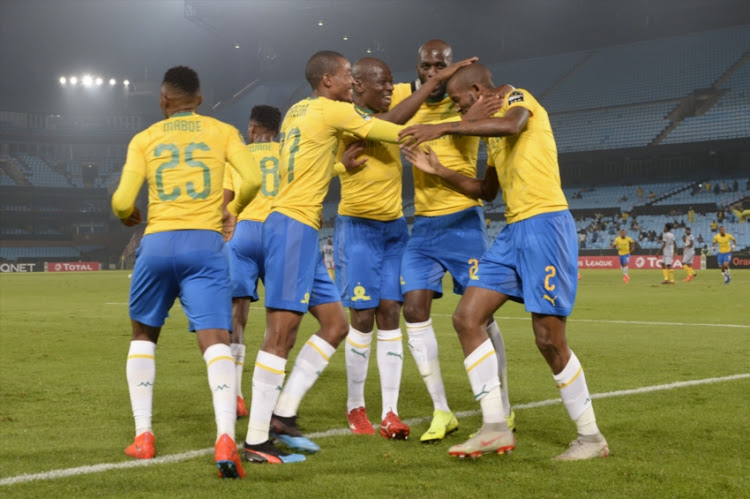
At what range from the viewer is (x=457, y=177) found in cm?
525

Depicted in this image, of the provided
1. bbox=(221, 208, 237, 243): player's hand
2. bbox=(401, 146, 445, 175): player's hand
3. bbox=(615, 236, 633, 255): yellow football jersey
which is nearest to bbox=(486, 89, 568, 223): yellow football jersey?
bbox=(401, 146, 445, 175): player's hand

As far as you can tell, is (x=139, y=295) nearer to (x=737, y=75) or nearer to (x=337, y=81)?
(x=337, y=81)

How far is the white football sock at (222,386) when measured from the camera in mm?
4086

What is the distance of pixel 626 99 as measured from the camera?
4994 cm

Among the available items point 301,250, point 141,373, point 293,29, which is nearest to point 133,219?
point 141,373

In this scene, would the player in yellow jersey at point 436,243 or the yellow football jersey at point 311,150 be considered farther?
the player in yellow jersey at point 436,243

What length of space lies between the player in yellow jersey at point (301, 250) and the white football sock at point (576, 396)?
1.37m

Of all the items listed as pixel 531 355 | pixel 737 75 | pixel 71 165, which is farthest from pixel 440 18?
pixel 531 355

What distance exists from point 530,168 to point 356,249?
135cm

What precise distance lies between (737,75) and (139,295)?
48734 millimetres

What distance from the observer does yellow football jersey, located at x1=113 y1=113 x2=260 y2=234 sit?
440 centimetres

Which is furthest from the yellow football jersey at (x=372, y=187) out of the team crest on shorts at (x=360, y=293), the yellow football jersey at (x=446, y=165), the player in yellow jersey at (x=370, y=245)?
the team crest on shorts at (x=360, y=293)

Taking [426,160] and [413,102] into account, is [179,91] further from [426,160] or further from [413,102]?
[426,160]

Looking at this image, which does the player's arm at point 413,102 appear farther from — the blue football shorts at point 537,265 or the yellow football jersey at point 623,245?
the yellow football jersey at point 623,245
